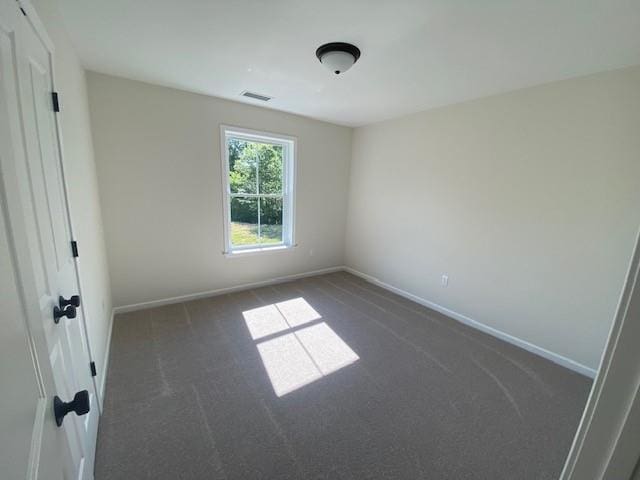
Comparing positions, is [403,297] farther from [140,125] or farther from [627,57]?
[140,125]

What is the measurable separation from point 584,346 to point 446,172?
2.11 meters

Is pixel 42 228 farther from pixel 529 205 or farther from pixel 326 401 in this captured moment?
pixel 529 205

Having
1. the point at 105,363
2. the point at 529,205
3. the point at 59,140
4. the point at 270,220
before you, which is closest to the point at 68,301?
the point at 59,140

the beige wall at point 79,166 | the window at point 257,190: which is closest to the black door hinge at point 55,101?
the beige wall at point 79,166

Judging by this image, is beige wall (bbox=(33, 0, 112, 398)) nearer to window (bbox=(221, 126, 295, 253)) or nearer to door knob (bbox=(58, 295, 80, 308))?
door knob (bbox=(58, 295, 80, 308))

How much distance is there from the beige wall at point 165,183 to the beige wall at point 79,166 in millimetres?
317

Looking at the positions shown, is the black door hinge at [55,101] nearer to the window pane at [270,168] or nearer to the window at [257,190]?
the window at [257,190]

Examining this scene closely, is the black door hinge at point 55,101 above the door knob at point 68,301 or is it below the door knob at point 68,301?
above

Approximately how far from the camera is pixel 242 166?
356 centimetres

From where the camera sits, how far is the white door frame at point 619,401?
479 millimetres

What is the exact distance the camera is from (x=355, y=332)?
2.79 m

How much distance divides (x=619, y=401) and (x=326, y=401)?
5.62ft

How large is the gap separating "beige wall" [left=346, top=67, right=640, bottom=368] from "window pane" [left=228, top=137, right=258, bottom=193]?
200cm

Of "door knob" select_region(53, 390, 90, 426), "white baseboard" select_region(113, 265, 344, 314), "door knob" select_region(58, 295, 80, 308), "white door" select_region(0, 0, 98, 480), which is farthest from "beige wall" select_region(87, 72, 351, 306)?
"door knob" select_region(53, 390, 90, 426)
